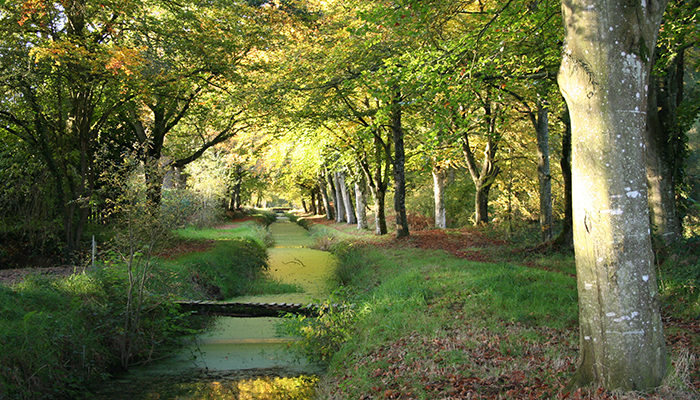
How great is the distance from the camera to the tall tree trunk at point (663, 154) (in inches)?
386

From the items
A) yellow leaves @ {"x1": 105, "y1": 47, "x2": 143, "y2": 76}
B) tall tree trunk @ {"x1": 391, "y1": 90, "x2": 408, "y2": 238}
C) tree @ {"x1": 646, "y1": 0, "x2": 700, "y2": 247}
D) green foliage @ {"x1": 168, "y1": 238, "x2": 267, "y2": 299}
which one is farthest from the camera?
tall tree trunk @ {"x1": 391, "y1": 90, "x2": 408, "y2": 238}

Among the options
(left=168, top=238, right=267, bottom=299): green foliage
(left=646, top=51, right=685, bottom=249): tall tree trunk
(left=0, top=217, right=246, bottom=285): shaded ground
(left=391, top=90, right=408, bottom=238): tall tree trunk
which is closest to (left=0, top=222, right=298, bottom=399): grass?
(left=168, top=238, right=267, bottom=299): green foliage

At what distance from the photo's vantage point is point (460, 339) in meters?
6.70

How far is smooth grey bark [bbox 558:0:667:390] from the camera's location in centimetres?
390

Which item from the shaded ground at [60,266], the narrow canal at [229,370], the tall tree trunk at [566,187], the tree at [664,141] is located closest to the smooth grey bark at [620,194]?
the narrow canal at [229,370]

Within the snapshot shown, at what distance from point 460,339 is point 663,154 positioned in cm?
681

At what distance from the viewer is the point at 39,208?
48.7 ft

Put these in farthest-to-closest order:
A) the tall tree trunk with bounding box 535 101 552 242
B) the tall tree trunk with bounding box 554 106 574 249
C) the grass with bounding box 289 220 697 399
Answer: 1. the tall tree trunk with bounding box 535 101 552 242
2. the tall tree trunk with bounding box 554 106 574 249
3. the grass with bounding box 289 220 697 399

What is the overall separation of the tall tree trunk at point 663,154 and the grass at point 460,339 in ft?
6.82

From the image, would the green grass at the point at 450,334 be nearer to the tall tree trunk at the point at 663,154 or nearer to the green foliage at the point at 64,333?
the tall tree trunk at the point at 663,154

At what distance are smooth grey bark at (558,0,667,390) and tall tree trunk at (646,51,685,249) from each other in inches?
277

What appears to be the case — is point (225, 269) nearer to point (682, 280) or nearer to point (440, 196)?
point (440, 196)

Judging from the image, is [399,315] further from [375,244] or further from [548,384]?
[375,244]

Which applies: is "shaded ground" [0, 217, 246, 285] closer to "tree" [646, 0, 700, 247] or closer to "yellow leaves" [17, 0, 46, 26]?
"yellow leaves" [17, 0, 46, 26]
